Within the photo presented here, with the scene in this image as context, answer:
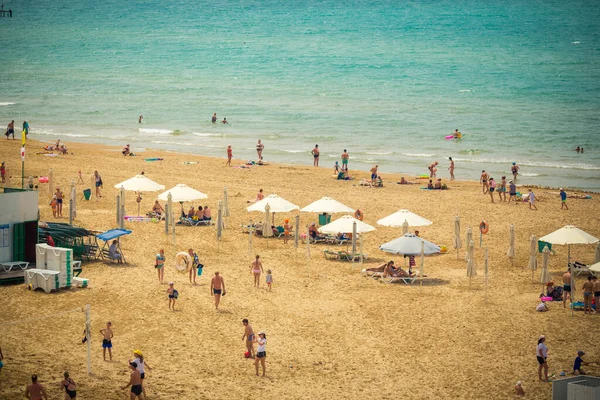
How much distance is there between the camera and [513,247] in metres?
23.6

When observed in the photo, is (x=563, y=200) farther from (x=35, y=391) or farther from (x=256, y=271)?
(x=35, y=391)

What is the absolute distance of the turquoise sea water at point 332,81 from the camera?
51.2 metres

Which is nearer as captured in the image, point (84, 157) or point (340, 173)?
point (340, 173)

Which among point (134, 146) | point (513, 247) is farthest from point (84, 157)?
point (513, 247)

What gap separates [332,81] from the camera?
8706cm

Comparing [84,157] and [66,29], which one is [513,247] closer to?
[84,157]

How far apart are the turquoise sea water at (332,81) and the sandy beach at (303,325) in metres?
18.8

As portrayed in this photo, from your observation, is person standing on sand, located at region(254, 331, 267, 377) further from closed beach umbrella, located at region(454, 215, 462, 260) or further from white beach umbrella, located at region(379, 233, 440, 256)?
closed beach umbrella, located at region(454, 215, 462, 260)

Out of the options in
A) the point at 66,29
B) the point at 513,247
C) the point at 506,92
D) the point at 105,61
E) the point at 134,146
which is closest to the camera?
the point at 513,247

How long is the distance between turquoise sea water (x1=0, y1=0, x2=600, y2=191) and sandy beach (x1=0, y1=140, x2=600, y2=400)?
18.8 meters

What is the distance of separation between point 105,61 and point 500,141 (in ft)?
228

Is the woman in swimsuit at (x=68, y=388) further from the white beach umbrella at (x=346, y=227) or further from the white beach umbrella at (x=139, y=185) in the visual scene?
the white beach umbrella at (x=139, y=185)

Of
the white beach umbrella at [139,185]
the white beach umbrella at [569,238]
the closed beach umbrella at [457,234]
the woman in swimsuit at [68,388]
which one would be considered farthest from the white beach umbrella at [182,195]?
the woman in swimsuit at [68,388]

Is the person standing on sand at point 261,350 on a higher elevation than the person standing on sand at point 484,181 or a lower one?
lower
